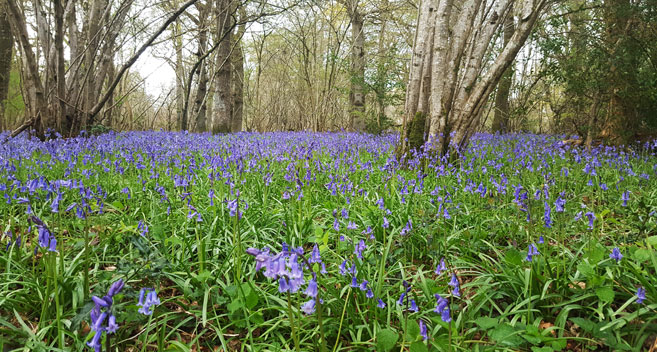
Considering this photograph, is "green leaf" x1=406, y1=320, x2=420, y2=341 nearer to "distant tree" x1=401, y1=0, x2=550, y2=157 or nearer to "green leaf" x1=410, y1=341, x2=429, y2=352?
"green leaf" x1=410, y1=341, x2=429, y2=352

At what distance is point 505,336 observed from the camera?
1.46 meters

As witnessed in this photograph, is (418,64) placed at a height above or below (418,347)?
above

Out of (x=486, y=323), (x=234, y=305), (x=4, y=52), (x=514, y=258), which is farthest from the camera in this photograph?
(x=4, y=52)

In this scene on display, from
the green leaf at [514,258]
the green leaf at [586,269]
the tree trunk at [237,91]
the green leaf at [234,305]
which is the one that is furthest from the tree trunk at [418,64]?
the tree trunk at [237,91]

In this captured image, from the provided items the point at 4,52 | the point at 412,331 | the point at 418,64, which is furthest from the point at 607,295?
the point at 4,52

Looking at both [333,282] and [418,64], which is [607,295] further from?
[418,64]

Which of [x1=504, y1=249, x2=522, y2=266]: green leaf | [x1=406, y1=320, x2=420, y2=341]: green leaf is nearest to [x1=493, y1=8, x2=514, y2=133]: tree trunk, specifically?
[x1=504, y1=249, x2=522, y2=266]: green leaf

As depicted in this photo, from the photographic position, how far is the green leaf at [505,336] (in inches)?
57.7

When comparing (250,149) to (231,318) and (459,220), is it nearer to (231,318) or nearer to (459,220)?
(459,220)

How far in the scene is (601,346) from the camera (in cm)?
166

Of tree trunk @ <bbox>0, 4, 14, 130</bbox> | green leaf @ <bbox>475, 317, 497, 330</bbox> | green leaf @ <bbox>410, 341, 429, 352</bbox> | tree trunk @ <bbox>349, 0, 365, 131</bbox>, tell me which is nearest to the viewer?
green leaf @ <bbox>410, 341, 429, 352</bbox>

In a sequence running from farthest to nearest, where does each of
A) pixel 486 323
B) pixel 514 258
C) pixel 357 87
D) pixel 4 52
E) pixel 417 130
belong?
pixel 357 87 < pixel 4 52 < pixel 417 130 < pixel 514 258 < pixel 486 323

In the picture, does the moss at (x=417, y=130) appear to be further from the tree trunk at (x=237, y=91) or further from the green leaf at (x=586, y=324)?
the tree trunk at (x=237, y=91)

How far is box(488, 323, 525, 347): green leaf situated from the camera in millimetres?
1465
